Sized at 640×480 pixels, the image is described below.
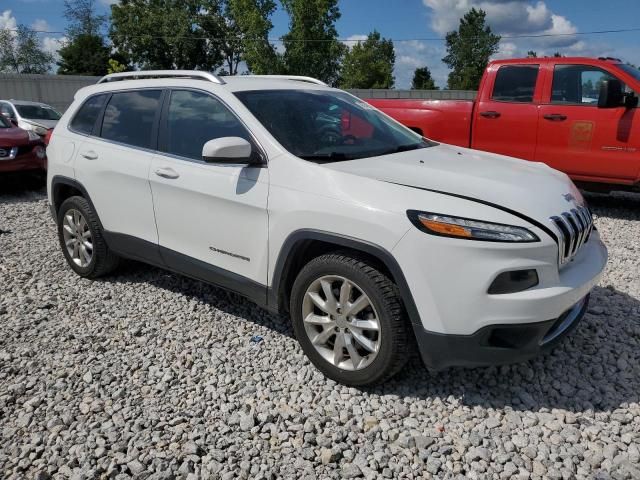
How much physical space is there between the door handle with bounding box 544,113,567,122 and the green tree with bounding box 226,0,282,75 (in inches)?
1467

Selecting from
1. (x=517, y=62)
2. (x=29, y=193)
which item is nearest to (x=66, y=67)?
(x=29, y=193)

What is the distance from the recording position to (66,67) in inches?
2459

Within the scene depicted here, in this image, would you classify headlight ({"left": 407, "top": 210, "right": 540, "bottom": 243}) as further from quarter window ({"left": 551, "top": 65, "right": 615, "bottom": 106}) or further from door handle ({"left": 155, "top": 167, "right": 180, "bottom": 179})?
quarter window ({"left": 551, "top": 65, "right": 615, "bottom": 106})

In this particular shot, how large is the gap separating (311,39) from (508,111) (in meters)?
35.1

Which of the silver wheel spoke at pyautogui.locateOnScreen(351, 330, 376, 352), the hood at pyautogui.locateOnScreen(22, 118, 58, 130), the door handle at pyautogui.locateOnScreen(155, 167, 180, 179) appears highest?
the door handle at pyautogui.locateOnScreen(155, 167, 180, 179)

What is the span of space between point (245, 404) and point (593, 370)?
2041 millimetres

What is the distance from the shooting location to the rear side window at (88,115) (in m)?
4.40

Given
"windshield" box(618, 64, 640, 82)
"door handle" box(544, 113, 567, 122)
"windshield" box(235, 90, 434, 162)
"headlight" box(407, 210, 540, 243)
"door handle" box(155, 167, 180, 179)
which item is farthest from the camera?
"door handle" box(544, 113, 567, 122)

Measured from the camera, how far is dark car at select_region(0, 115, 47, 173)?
28.4 feet

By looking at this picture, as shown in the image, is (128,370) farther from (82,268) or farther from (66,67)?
(66,67)

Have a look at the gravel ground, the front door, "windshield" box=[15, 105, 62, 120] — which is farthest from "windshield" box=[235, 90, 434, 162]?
"windshield" box=[15, 105, 62, 120]

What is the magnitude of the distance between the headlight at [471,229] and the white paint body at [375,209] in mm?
33

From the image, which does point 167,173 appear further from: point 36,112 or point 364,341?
point 36,112

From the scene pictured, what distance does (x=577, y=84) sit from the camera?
255 inches
